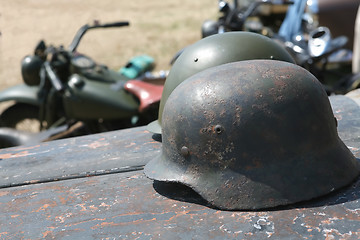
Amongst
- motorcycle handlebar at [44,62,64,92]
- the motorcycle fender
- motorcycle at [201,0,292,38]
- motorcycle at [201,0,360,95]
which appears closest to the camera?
motorcycle handlebar at [44,62,64,92]

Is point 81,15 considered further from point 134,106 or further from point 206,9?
point 134,106

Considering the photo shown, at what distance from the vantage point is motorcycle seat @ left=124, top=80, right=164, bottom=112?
4.26m

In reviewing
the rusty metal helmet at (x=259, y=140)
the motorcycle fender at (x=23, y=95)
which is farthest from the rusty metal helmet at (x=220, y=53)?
the motorcycle fender at (x=23, y=95)

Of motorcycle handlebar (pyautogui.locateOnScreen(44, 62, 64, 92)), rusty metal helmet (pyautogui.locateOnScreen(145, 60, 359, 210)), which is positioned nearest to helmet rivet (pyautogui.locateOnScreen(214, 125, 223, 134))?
rusty metal helmet (pyautogui.locateOnScreen(145, 60, 359, 210))

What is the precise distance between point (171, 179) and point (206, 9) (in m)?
10.3

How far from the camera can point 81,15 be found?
1174cm

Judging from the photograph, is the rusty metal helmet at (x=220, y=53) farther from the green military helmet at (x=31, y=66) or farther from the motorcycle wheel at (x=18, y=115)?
the motorcycle wheel at (x=18, y=115)

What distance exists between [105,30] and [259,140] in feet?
32.4

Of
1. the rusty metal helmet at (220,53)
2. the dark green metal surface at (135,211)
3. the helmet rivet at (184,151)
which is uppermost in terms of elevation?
the rusty metal helmet at (220,53)

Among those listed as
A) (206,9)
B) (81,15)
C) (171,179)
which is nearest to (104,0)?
(81,15)

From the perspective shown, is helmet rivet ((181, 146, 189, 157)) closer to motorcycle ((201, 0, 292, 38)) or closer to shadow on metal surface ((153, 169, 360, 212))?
shadow on metal surface ((153, 169, 360, 212))

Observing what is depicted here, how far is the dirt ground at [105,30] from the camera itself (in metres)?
9.54

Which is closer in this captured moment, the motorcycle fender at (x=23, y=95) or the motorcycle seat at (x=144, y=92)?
the motorcycle seat at (x=144, y=92)

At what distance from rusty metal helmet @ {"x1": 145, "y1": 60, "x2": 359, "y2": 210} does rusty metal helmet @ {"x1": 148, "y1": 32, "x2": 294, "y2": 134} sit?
65 cm
